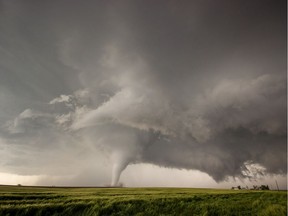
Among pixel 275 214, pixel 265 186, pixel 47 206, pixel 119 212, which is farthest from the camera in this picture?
pixel 265 186

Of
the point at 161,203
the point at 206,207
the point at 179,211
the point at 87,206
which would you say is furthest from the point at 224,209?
the point at 87,206

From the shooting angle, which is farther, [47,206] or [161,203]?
[161,203]

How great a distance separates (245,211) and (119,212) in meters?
11.6

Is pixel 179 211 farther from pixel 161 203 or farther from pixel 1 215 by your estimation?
pixel 1 215

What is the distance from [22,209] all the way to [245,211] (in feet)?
69.3

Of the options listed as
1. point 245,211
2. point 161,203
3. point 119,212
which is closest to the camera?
point 245,211

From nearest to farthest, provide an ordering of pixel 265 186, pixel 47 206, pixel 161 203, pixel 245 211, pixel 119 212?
pixel 245 211 < pixel 119 212 < pixel 47 206 < pixel 161 203 < pixel 265 186

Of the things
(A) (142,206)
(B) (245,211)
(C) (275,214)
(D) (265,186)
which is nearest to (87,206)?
(A) (142,206)

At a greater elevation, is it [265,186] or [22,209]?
[265,186]

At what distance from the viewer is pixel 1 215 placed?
19.4m

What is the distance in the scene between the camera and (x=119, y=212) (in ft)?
67.8

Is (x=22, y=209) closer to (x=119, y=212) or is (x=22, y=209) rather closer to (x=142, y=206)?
(x=119, y=212)

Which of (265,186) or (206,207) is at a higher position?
(265,186)

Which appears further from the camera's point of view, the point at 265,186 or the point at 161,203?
the point at 265,186
